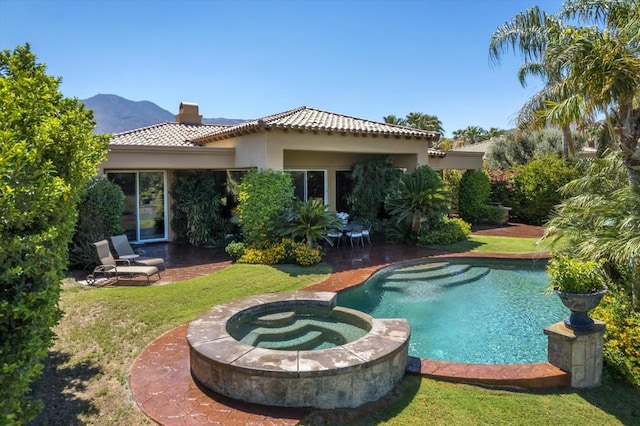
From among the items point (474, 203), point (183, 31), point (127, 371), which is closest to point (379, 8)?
point (183, 31)

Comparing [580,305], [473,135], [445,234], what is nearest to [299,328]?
[580,305]

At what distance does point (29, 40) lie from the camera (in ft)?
20.6

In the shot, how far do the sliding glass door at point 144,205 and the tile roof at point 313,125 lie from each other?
315cm

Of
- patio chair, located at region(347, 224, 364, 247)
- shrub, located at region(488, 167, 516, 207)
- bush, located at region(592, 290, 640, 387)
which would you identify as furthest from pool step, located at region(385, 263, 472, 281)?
shrub, located at region(488, 167, 516, 207)

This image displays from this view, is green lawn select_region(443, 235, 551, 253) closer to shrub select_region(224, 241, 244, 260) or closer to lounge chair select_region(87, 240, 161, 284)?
shrub select_region(224, 241, 244, 260)

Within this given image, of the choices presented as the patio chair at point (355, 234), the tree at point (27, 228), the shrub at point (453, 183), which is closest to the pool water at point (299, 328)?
the tree at point (27, 228)

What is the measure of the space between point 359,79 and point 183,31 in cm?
1262

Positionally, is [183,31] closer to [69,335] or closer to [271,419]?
[69,335]

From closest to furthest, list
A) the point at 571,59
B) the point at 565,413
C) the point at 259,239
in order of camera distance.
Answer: the point at 565,413 → the point at 571,59 → the point at 259,239

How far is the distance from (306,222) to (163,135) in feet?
35.0

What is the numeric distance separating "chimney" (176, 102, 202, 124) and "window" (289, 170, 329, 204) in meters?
9.94

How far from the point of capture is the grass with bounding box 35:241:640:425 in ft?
17.6

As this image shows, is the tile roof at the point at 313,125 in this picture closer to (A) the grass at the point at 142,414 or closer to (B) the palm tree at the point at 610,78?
(B) the palm tree at the point at 610,78

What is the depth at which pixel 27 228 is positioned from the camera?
3957 mm
